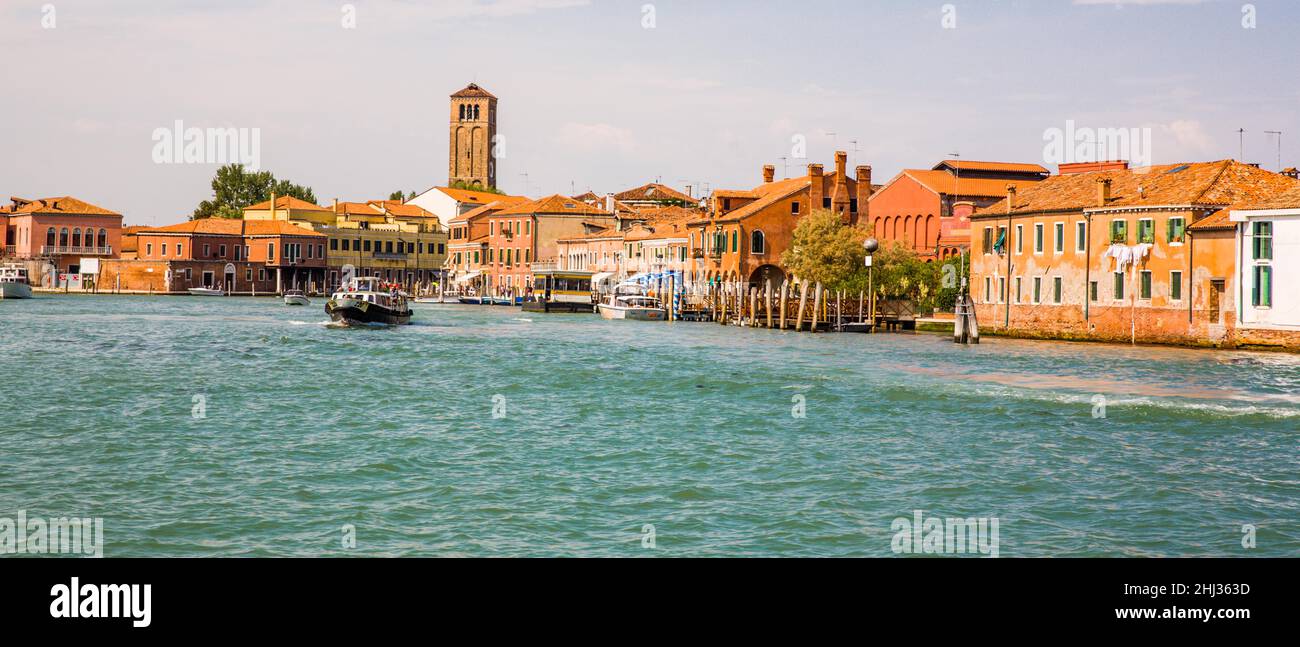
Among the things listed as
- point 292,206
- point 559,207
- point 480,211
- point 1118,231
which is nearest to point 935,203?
point 1118,231

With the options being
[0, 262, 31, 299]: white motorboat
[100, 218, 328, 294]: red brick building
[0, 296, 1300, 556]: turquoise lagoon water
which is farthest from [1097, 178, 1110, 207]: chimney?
[100, 218, 328, 294]: red brick building

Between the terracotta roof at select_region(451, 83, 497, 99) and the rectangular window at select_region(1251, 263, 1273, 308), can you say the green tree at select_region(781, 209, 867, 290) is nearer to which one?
the rectangular window at select_region(1251, 263, 1273, 308)

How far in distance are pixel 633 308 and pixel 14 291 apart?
40.5 meters

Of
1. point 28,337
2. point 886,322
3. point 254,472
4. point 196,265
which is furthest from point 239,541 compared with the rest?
point 196,265

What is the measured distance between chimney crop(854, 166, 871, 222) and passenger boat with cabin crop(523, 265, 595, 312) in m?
17.5

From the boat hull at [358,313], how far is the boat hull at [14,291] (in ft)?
128

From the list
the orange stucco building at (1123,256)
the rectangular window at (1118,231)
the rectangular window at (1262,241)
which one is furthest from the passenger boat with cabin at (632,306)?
the rectangular window at (1262,241)

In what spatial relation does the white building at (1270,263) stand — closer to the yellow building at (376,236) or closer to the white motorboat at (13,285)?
the white motorboat at (13,285)

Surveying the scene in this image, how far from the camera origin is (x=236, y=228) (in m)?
96.6

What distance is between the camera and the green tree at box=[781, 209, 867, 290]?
5150 centimetres

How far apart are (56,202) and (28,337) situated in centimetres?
6387

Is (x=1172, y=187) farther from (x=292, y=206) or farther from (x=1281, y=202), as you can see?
(x=292, y=206)

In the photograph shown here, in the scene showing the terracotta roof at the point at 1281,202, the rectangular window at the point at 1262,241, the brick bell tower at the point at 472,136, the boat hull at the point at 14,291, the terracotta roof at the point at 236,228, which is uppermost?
the brick bell tower at the point at 472,136

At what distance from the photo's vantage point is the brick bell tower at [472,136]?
12275cm
